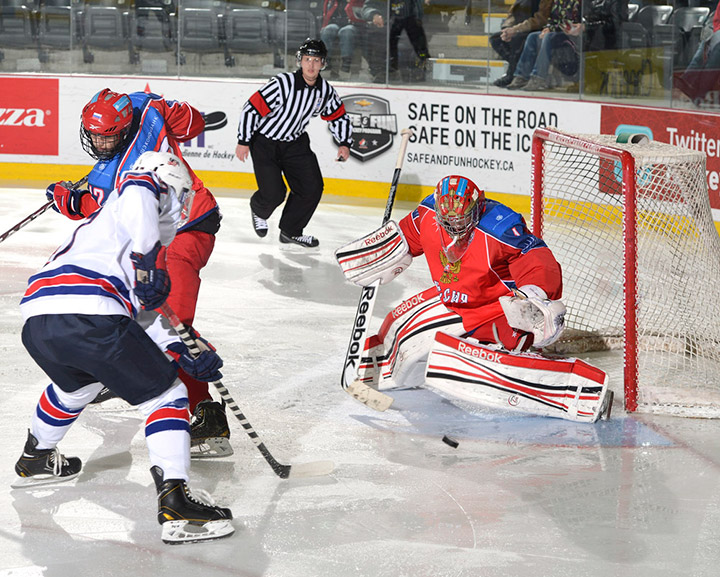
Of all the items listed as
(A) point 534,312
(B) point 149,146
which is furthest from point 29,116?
(A) point 534,312

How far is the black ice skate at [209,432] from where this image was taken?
10.6 feet

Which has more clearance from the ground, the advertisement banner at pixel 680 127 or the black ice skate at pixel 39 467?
the advertisement banner at pixel 680 127

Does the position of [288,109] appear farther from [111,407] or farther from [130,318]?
[130,318]

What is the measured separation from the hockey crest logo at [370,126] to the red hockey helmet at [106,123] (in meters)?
4.67

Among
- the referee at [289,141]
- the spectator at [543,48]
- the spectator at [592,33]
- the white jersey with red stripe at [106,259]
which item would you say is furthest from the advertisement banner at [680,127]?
the white jersey with red stripe at [106,259]

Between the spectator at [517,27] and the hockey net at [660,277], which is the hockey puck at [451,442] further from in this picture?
the spectator at [517,27]

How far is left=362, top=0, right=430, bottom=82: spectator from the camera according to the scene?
7926 mm

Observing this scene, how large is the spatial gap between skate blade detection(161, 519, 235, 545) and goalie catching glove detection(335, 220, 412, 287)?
131cm

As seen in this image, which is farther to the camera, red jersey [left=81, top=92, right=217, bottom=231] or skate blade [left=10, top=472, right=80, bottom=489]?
red jersey [left=81, top=92, right=217, bottom=231]

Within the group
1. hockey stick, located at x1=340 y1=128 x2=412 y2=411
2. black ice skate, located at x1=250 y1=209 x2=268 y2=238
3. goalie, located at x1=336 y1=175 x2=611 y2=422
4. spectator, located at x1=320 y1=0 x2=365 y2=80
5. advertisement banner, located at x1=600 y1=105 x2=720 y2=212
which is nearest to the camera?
goalie, located at x1=336 y1=175 x2=611 y2=422

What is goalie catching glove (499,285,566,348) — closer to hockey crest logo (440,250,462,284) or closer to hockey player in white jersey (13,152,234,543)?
hockey crest logo (440,250,462,284)

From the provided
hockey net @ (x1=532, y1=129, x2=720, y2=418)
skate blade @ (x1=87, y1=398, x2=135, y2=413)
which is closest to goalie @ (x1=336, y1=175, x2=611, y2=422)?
hockey net @ (x1=532, y1=129, x2=720, y2=418)

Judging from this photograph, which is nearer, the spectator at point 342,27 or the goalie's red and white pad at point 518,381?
the goalie's red and white pad at point 518,381

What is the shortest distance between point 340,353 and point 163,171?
1.89 meters
